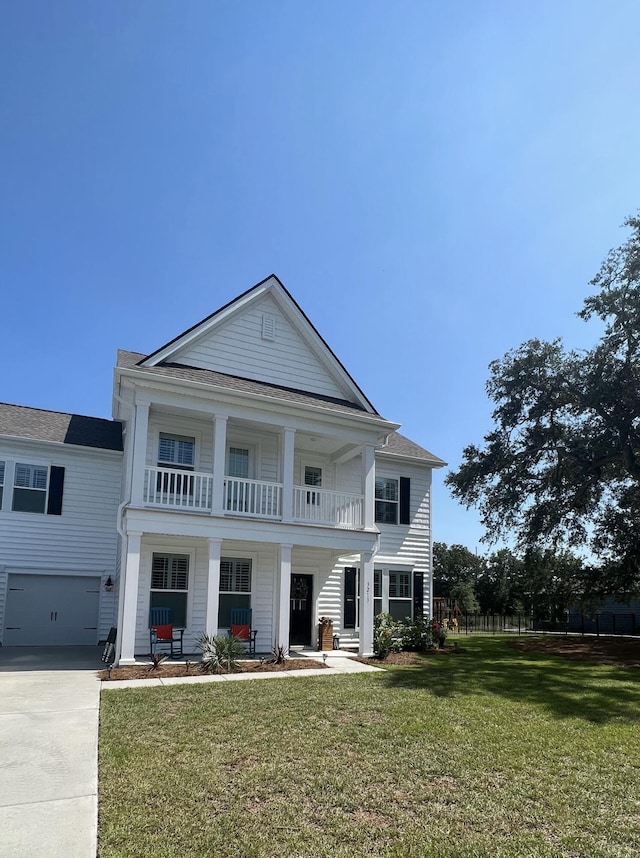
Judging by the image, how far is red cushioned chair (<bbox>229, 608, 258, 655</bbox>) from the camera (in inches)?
556

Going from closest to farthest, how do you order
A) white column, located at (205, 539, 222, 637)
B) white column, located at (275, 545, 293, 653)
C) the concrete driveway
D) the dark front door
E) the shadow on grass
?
the concrete driveway, the shadow on grass, white column, located at (205, 539, 222, 637), white column, located at (275, 545, 293, 653), the dark front door

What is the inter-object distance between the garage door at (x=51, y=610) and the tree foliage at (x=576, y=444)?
12930 mm

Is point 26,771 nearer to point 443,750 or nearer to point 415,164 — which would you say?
Answer: point 443,750

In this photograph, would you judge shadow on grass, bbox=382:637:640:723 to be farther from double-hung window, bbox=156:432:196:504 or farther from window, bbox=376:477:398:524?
double-hung window, bbox=156:432:196:504

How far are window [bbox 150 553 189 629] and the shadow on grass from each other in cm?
535

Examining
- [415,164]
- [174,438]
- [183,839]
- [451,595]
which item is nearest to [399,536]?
[174,438]

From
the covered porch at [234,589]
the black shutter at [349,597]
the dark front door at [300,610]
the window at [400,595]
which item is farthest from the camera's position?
the window at [400,595]

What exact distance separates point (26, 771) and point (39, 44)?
1238 cm

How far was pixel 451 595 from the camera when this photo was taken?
1960 inches

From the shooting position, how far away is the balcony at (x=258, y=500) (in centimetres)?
1380

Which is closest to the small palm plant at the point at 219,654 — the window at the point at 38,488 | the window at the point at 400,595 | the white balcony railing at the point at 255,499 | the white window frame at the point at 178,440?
the white balcony railing at the point at 255,499

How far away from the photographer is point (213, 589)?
1296 cm

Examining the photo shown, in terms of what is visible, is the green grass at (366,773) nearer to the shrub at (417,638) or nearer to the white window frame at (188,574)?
the white window frame at (188,574)

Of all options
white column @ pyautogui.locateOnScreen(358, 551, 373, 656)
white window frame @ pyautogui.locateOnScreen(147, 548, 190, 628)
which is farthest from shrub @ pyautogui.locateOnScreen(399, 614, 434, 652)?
white window frame @ pyautogui.locateOnScreen(147, 548, 190, 628)
